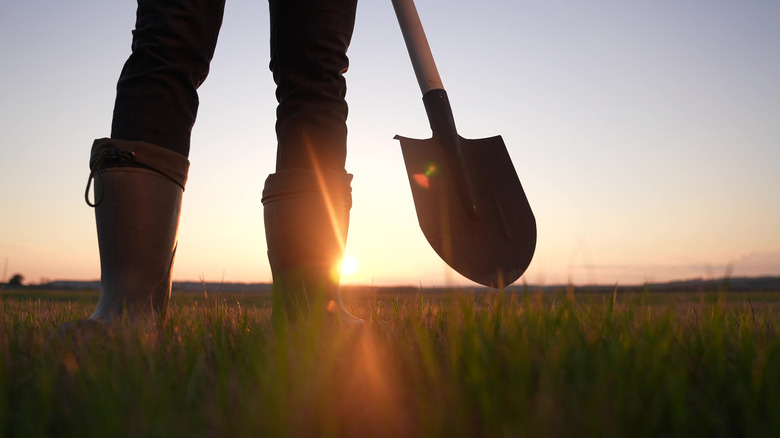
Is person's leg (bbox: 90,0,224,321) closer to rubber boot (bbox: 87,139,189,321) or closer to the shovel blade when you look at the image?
rubber boot (bbox: 87,139,189,321)

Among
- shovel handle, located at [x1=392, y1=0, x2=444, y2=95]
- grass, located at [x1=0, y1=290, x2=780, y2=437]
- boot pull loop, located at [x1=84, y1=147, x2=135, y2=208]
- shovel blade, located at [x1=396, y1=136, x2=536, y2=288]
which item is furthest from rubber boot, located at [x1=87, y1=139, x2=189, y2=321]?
shovel handle, located at [x1=392, y1=0, x2=444, y2=95]

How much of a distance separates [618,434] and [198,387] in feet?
2.40

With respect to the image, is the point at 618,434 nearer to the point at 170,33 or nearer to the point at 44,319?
the point at 170,33

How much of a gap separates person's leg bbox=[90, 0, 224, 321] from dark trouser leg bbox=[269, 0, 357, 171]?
31cm

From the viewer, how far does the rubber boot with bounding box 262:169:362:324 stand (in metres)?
1.95

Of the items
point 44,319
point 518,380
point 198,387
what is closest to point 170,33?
point 44,319

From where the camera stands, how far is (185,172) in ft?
6.45

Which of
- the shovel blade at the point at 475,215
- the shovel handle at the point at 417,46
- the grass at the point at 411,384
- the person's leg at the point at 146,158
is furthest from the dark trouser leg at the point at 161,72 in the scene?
the shovel blade at the point at 475,215

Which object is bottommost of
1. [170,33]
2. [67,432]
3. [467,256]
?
[67,432]

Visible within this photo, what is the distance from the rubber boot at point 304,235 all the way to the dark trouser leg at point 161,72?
0.44m

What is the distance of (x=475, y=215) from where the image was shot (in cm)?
239

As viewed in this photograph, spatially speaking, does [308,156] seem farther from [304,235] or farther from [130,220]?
[130,220]

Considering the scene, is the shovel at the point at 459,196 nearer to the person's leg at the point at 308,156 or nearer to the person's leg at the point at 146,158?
the person's leg at the point at 308,156

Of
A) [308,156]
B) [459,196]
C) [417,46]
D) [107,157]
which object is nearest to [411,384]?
[308,156]
